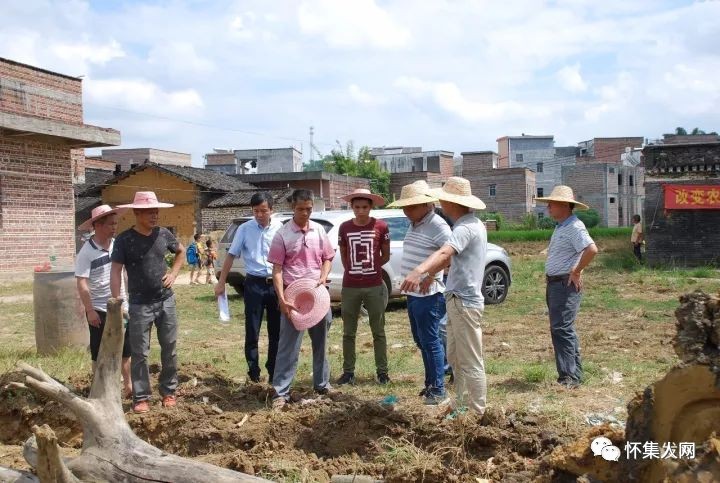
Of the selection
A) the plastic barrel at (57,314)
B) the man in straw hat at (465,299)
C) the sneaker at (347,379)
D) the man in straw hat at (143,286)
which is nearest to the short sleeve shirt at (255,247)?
the man in straw hat at (143,286)

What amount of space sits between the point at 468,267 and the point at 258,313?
233 centimetres

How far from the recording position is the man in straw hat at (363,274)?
6824 mm

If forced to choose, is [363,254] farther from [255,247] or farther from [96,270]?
[96,270]

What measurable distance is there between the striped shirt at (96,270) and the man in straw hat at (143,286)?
14.6 inches

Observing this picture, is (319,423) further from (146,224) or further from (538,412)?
(146,224)

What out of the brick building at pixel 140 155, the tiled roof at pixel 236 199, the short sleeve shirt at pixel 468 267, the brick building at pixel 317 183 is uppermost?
the brick building at pixel 140 155

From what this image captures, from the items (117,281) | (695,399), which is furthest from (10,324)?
(695,399)

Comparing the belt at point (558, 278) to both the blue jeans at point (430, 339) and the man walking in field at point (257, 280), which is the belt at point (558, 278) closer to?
the blue jeans at point (430, 339)

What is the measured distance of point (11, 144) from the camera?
→ 18.2m

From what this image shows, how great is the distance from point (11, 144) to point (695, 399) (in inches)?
736

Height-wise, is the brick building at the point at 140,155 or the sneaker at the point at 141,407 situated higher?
the brick building at the point at 140,155

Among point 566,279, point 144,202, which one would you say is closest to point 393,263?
point 566,279

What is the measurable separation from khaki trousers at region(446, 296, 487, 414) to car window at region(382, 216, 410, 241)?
6.53 metres

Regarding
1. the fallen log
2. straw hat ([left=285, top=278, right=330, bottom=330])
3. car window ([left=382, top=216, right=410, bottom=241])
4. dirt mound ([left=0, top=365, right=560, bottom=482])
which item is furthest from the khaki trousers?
car window ([left=382, top=216, right=410, bottom=241])
